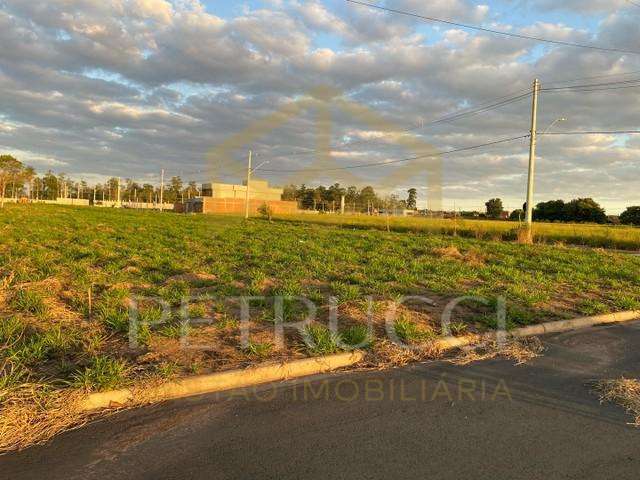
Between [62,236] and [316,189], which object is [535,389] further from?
[316,189]

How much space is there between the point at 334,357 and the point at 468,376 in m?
1.41

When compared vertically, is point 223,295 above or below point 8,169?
below

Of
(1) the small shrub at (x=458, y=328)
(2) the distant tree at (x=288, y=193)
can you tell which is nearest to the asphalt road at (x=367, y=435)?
(1) the small shrub at (x=458, y=328)

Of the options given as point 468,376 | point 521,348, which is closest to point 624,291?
point 521,348

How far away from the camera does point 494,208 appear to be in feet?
353

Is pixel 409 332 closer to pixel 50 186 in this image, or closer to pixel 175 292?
pixel 175 292

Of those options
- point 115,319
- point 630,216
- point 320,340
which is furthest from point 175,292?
point 630,216

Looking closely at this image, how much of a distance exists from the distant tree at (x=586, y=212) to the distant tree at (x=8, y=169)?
87.8 metres

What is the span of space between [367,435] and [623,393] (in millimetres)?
2628

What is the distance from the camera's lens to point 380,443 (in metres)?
3.41

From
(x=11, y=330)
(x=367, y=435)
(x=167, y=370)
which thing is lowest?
(x=367, y=435)

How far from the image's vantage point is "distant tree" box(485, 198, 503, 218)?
349 feet

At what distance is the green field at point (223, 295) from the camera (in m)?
4.82

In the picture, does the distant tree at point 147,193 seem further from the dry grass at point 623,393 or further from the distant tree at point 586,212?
the dry grass at point 623,393
